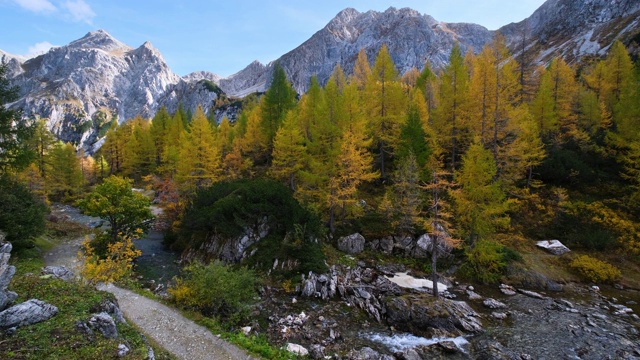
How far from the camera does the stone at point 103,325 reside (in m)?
8.96

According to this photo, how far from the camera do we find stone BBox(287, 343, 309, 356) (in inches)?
507

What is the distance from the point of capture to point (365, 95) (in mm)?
35781

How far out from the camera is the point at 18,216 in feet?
68.5

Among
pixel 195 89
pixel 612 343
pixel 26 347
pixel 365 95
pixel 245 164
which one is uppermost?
pixel 195 89

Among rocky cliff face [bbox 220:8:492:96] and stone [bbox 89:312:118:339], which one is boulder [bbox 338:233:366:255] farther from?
rocky cliff face [bbox 220:8:492:96]

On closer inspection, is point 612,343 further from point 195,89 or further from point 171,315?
point 195,89

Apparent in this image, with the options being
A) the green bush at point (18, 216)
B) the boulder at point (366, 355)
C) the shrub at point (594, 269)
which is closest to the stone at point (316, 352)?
the boulder at point (366, 355)

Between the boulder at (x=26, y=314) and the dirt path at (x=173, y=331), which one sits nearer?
the boulder at (x=26, y=314)

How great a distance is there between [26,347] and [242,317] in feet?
30.4

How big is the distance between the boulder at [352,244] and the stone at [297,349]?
11539 mm

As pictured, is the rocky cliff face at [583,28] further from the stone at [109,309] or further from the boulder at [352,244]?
the stone at [109,309]

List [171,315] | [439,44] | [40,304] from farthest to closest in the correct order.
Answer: [439,44] < [171,315] < [40,304]

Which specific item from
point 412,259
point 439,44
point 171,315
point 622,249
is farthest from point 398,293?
point 439,44

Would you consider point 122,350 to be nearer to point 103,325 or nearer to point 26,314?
point 103,325
